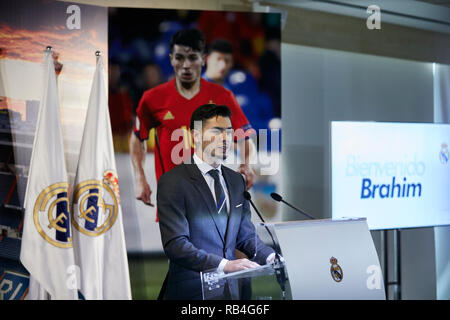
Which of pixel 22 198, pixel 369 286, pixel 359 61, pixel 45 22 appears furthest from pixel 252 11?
pixel 369 286

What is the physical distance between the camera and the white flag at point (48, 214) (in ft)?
11.7

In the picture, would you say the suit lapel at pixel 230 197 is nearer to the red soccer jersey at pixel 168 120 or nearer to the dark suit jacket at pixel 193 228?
the dark suit jacket at pixel 193 228

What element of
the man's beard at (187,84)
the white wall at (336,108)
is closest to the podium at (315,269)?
the man's beard at (187,84)

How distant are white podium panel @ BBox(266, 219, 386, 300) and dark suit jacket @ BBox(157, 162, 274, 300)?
20.8 inches

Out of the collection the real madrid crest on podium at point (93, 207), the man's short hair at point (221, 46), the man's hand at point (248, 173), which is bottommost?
the real madrid crest on podium at point (93, 207)

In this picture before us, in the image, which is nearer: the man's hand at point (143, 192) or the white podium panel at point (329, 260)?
the white podium panel at point (329, 260)

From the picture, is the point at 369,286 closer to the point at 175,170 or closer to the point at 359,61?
the point at 175,170

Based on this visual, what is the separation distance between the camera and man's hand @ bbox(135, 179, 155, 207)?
13.0 feet

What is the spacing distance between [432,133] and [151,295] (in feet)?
9.13

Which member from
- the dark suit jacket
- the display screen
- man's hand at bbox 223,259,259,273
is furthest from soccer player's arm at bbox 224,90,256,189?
man's hand at bbox 223,259,259,273

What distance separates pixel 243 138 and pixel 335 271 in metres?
1.93

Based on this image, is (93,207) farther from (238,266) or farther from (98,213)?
(238,266)

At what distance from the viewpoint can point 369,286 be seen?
239 cm

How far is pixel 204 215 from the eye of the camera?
122 inches
